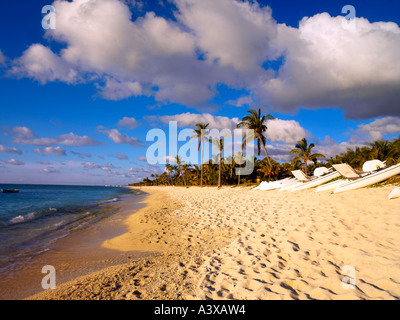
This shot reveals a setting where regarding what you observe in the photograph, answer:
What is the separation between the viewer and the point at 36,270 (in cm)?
402

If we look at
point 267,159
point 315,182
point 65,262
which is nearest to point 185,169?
point 267,159

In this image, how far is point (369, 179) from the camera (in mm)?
10852

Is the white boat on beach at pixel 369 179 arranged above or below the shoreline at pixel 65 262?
above

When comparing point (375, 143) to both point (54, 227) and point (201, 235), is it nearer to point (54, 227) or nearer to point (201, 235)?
point (201, 235)

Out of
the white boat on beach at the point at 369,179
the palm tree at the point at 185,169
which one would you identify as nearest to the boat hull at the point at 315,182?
the white boat on beach at the point at 369,179

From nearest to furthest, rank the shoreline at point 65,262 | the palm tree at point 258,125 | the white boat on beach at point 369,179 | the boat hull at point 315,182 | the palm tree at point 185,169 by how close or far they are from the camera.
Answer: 1. the shoreline at point 65,262
2. the white boat on beach at point 369,179
3. the boat hull at point 315,182
4. the palm tree at point 258,125
5. the palm tree at point 185,169

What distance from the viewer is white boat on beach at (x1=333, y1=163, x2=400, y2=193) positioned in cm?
1059

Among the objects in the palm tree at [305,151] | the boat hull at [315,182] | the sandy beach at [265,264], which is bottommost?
the sandy beach at [265,264]

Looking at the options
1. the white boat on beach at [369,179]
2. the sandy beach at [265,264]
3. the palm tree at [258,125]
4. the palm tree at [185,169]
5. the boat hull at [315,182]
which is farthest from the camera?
the palm tree at [185,169]

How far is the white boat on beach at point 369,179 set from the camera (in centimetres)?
1059

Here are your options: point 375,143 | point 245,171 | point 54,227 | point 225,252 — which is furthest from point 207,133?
point 225,252

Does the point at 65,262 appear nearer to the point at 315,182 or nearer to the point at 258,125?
the point at 315,182

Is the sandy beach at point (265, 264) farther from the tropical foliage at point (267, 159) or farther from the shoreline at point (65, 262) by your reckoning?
the tropical foliage at point (267, 159)
